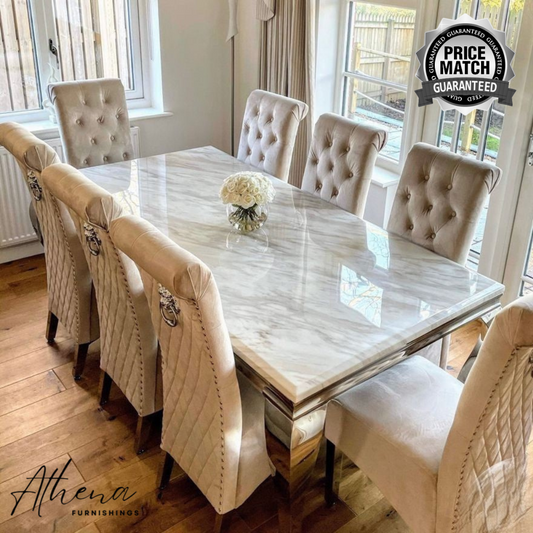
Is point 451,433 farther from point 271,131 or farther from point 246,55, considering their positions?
point 246,55

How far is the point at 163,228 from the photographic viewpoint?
2443mm

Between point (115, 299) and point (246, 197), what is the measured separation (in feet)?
1.97

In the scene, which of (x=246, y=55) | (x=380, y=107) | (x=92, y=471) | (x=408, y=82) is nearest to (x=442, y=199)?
(x=408, y=82)

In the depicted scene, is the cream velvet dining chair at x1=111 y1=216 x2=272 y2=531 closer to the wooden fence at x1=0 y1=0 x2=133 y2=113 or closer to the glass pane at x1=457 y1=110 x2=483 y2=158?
the glass pane at x1=457 y1=110 x2=483 y2=158

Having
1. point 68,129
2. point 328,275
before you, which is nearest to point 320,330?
point 328,275

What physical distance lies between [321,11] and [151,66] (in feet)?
3.94

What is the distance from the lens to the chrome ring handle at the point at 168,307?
1.60 m

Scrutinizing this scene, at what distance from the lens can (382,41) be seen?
3.51 meters

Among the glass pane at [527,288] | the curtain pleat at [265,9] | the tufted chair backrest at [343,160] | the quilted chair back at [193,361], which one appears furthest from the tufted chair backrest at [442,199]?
the curtain pleat at [265,9]

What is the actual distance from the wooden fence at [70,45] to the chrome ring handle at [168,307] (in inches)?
102

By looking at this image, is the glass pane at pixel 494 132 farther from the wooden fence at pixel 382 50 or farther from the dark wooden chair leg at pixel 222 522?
the dark wooden chair leg at pixel 222 522

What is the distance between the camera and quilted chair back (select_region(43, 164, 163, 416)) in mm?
1852

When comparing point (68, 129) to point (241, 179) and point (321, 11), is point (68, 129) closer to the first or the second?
point (241, 179)

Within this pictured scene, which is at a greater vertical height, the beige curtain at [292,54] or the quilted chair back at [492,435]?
the beige curtain at [292,54]
